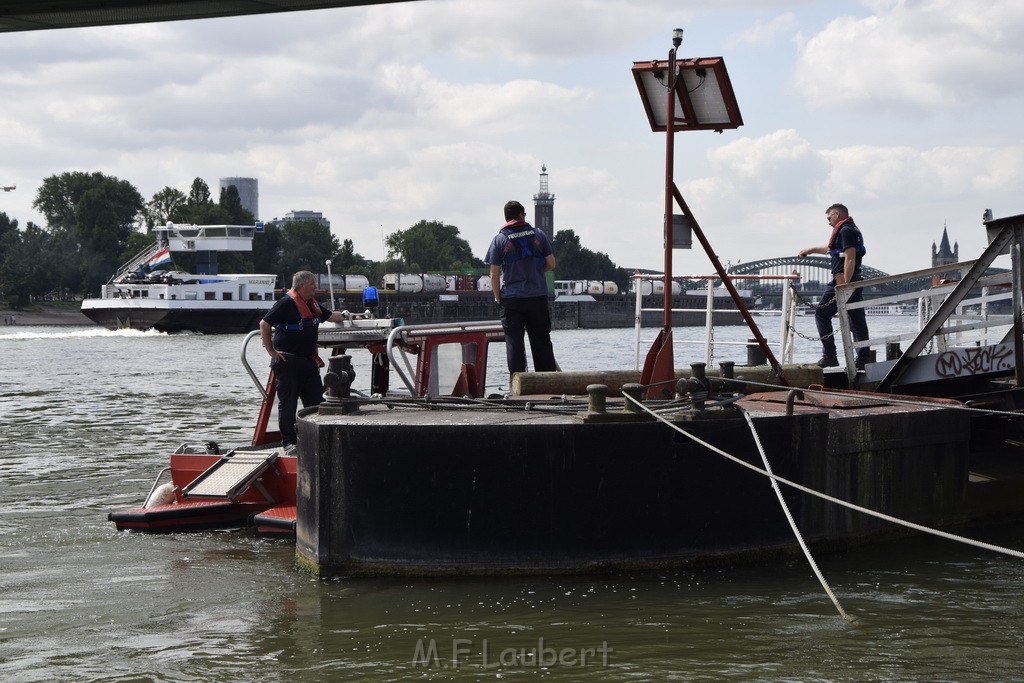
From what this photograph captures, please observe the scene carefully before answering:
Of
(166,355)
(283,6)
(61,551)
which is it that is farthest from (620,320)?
(61,551)

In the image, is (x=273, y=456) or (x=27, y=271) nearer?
(x=273, y=456)

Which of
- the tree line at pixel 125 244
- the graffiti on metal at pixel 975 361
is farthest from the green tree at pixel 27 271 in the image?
the graffiti on metal at pixel 975 361

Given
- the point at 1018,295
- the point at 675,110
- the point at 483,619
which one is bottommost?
the point at 483,619

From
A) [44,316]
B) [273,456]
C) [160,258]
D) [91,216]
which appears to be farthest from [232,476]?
[91,216]

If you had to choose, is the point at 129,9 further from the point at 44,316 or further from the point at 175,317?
the point at 44,316

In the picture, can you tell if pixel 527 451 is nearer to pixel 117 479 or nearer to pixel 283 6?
pixel 117 479

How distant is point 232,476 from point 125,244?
5532 inches

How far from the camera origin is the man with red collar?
1331cm

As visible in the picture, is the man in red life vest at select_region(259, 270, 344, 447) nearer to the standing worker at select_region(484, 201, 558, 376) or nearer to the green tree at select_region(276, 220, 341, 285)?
the standing worker at select_region(484, 201, 558, 376)

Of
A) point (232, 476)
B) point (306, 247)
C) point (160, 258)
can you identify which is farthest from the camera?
point (306, 247)

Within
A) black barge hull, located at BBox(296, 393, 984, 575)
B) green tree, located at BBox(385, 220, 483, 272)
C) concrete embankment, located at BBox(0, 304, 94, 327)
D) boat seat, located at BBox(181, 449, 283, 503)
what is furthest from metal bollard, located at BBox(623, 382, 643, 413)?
green tree, located at BBox(385, 220, 483, 272)

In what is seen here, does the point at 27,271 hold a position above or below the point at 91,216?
below

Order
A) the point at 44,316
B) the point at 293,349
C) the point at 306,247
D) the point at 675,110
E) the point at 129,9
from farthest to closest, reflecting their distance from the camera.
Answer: the point at 306,247 < the point at 44,316 < the point at 129,9 < the point at 293,349 < the point at 675,110

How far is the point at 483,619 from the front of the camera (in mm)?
8109
